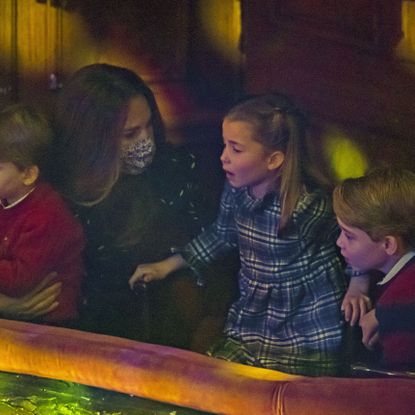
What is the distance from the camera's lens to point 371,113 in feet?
12.7

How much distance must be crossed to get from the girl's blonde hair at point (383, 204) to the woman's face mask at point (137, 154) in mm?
925

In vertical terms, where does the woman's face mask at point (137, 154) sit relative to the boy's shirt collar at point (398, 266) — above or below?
above

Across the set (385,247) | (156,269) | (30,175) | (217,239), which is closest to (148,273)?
(156,269)

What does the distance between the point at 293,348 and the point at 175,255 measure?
0.65m

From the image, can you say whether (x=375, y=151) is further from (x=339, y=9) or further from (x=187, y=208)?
(x=187, y=208)

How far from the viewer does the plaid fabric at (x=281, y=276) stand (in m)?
3.92

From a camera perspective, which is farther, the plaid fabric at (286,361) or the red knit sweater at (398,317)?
the plaid fabric at (286,361)

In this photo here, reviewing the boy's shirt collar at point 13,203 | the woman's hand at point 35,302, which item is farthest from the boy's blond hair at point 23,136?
the woman's hand at point 35,302

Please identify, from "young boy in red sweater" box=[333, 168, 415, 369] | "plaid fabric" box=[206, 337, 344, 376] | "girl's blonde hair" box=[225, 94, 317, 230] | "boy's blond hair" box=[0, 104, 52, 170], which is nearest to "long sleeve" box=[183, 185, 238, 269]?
"girl's blonde hair" box=[225, 94, 317, 230]

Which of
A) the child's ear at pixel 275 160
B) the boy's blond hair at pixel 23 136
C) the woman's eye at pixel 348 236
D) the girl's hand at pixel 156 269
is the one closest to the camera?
the woman's eye at pixel 348 236

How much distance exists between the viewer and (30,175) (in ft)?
14.5

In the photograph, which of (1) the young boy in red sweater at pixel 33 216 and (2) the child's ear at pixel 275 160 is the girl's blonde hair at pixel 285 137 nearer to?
(2) the child's ear at pixel 275 160

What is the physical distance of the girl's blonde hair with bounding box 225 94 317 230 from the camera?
153 inches

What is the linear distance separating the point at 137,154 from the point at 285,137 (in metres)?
0.72
